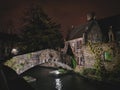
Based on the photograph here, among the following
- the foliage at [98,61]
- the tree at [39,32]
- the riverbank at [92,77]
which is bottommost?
the riverbank at [92,77]

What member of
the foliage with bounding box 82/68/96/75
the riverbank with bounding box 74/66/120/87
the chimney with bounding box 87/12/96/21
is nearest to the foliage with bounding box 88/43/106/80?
the riverbank with bounding box 74/66/120/87

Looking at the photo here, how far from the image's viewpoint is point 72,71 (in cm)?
4241

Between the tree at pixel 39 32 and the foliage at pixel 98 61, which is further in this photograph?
the tree at pixel 39 32

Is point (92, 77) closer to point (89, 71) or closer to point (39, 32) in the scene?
point (89, 71)

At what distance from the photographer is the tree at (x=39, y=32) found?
144 ft

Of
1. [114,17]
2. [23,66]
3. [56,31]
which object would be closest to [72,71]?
[56,31]

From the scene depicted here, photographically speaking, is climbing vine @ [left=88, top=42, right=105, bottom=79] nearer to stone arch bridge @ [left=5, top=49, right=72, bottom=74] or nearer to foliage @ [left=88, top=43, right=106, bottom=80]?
foliage @ [left=88, top=43, right=106, bottom=80]

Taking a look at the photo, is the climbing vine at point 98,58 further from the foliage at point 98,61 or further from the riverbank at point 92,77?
the riverbank at point 92,77

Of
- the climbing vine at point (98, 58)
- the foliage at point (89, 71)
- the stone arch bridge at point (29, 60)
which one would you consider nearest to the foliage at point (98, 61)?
the climbing vine at point (98, 58)

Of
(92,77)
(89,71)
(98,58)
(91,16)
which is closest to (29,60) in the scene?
(92,77)

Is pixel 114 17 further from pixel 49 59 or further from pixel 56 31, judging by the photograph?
pixel 49 59

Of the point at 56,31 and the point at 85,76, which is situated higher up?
the point at 56,31

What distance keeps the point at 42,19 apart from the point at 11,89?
44.2 m

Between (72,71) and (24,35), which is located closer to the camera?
(72,71)
